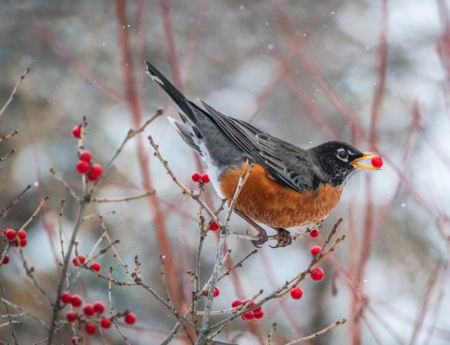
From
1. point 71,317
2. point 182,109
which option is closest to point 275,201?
point 182,109

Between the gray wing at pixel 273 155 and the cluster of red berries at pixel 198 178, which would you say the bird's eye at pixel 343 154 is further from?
the cluster of red berries at pixel 198 178

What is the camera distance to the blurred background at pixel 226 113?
15.8 feet

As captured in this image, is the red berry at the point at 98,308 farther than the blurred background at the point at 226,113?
No

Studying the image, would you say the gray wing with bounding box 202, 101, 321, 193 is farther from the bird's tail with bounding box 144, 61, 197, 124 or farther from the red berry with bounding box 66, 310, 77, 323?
the red berry with bounding box 66, 310, 77, 323

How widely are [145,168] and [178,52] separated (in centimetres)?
380

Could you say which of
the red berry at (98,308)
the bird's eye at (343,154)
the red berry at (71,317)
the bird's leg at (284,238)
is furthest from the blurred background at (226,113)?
the red berry at (71,317)

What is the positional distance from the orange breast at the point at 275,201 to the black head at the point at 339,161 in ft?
0.44

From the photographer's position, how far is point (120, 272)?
495cm

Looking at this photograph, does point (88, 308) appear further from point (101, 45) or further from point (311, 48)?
point (311, 48)

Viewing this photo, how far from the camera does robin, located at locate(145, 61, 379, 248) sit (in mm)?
2332

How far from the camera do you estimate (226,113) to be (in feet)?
19.3

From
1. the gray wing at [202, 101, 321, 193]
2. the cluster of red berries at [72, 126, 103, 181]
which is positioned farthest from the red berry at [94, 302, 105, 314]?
the gray wing at [202, 101, 321, 193]

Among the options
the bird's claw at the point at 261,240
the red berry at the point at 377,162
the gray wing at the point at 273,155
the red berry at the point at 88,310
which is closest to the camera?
the red berry at the point at 88,310

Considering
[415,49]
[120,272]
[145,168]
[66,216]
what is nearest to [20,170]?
[66,216]
